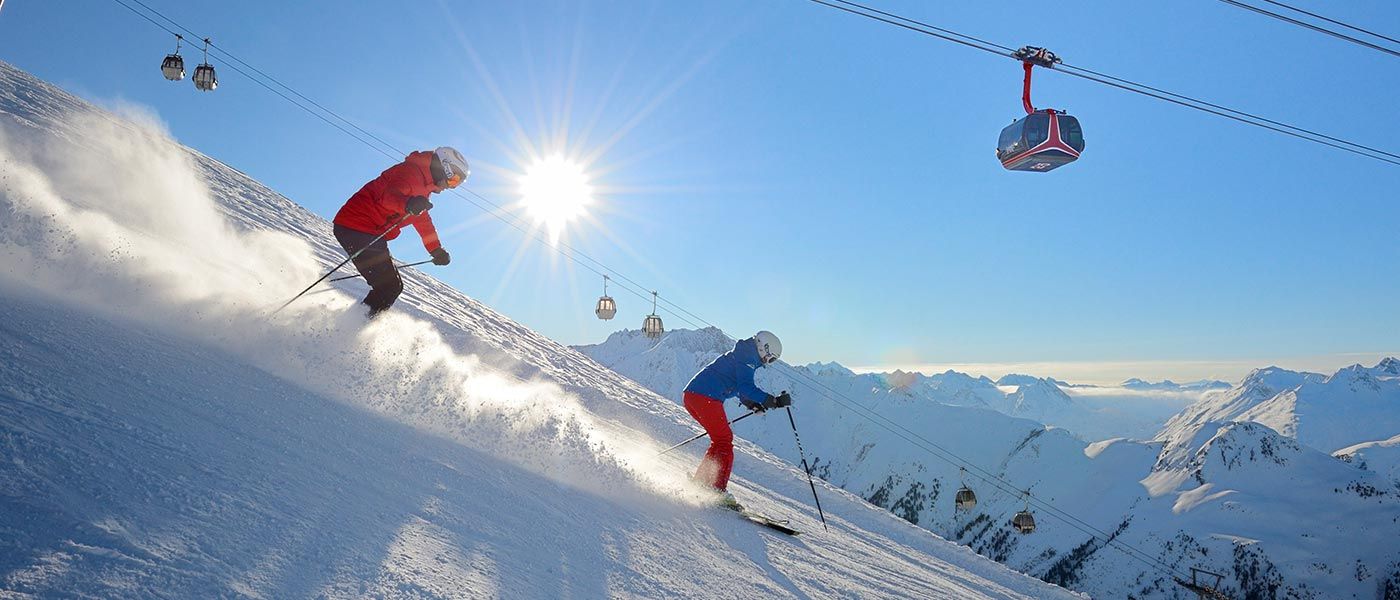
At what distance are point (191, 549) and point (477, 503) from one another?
195cm

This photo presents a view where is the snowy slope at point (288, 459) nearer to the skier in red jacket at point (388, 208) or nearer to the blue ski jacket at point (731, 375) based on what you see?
the skier in red jacket at point (388, 208)

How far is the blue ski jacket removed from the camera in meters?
9.45

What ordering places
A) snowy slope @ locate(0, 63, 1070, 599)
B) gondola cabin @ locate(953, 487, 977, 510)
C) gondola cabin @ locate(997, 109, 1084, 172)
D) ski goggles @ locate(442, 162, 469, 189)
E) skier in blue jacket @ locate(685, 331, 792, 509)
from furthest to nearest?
1. gondola cabin @ locate(953, 487, 977, 510)
2. gondola cabin @ locate(997, 109, 1084, 172)
3. ski goggles @ locate(442, 162, 469, 189)
4. skier in blue jacket @ locate(685, 331, 792, 509)
5. snowy slope @ locate(0, 63, 1070, 599)

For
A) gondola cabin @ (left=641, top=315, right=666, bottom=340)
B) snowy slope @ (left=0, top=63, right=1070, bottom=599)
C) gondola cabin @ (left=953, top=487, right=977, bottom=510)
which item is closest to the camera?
snowy slope @ (left=0, top=63, right=1070, bottom=599)

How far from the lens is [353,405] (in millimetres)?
5922

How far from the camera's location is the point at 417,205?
972cm

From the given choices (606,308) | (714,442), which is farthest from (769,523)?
(606,308)

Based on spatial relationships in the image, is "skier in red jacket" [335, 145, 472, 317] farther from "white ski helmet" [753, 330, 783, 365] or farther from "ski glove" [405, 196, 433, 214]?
"white ski helmet" [753, 330, 783, 365]

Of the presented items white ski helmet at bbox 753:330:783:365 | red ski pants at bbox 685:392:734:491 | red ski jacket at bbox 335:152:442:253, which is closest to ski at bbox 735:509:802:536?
red ski pants at bbox 685:392:734:491

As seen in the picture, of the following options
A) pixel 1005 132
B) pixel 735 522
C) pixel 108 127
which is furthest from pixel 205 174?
pixel 1005 132

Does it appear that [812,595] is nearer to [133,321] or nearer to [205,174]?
[133,321]

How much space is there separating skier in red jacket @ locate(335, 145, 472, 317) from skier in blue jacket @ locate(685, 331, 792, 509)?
171 inches

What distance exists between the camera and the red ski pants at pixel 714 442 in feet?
28.1

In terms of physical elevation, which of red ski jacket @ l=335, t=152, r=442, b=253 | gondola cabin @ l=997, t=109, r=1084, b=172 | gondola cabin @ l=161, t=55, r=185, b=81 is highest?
gondola cabin @ l=997, t=109, r=1084, b=172
